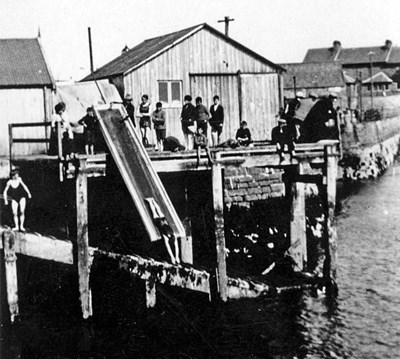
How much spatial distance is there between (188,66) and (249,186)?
22.1ft

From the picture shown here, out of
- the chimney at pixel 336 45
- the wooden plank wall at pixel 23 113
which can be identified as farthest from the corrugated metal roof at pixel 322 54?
the wooden plank wall at pixel 23 113

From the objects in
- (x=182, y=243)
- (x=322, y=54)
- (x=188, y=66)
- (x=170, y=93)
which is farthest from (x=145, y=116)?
(x=322, y=54)

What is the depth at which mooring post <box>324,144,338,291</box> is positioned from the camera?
16.1 m

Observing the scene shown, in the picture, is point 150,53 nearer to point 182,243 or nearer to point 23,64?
point 23,64

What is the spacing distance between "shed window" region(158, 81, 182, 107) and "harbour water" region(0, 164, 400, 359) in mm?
10346

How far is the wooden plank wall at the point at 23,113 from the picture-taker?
2319cm

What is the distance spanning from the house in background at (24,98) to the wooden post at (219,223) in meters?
11.1

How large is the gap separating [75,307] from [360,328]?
7656 mm

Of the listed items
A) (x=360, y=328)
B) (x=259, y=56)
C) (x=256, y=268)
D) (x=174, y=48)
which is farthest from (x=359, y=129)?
(x=360, y=328)

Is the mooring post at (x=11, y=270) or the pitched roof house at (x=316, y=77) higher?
the pitched roof house at (x=316, y=77)

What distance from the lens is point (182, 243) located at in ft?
53.6

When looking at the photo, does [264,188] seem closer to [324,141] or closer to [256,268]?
[256,268]

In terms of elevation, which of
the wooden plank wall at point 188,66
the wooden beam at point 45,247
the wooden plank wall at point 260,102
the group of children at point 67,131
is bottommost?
the wooden beam at point 45,247

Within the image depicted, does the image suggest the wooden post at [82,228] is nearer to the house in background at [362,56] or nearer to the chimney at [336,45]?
the house in background at [362,56]
